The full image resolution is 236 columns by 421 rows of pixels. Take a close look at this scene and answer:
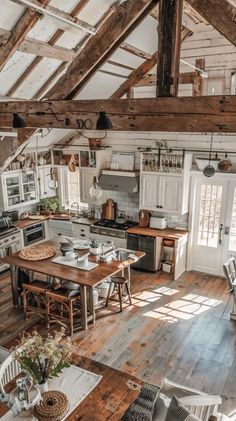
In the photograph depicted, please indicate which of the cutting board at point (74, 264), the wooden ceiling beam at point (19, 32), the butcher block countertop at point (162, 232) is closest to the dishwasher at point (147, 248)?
the butcher block countertop at point (162, 232)

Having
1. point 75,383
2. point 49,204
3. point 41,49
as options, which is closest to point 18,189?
point 49,204

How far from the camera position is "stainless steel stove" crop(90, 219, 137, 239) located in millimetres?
7801

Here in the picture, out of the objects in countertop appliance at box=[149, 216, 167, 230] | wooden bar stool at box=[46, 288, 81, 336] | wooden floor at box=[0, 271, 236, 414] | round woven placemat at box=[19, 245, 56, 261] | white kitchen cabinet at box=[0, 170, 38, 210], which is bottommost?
wooden floor at box=[0, 271, 236, 414]

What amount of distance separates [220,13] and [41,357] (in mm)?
3838

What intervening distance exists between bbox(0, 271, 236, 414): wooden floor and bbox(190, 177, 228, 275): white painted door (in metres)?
0.63

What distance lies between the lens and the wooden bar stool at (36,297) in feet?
18.4

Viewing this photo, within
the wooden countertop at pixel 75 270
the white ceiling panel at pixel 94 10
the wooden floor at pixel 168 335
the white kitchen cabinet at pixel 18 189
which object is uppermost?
the white ceiling panel at pixel 94 10

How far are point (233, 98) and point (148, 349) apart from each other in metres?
3.67

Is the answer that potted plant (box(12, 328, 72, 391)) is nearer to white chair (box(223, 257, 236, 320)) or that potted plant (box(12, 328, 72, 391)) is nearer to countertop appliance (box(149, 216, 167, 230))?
white chair (box(223, 257, 236, 320))

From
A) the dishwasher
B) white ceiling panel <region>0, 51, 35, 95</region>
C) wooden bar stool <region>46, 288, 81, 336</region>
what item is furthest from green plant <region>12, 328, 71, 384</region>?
the dishwasher

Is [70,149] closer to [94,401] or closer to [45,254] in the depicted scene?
[45,254]

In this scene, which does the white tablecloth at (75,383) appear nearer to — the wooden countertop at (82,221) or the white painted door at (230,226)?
the white painted door at (230,226)

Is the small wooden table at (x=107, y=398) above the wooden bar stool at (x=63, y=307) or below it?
above

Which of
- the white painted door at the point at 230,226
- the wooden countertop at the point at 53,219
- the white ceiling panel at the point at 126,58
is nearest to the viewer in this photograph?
the white ceiling panel at the point at 126,58
